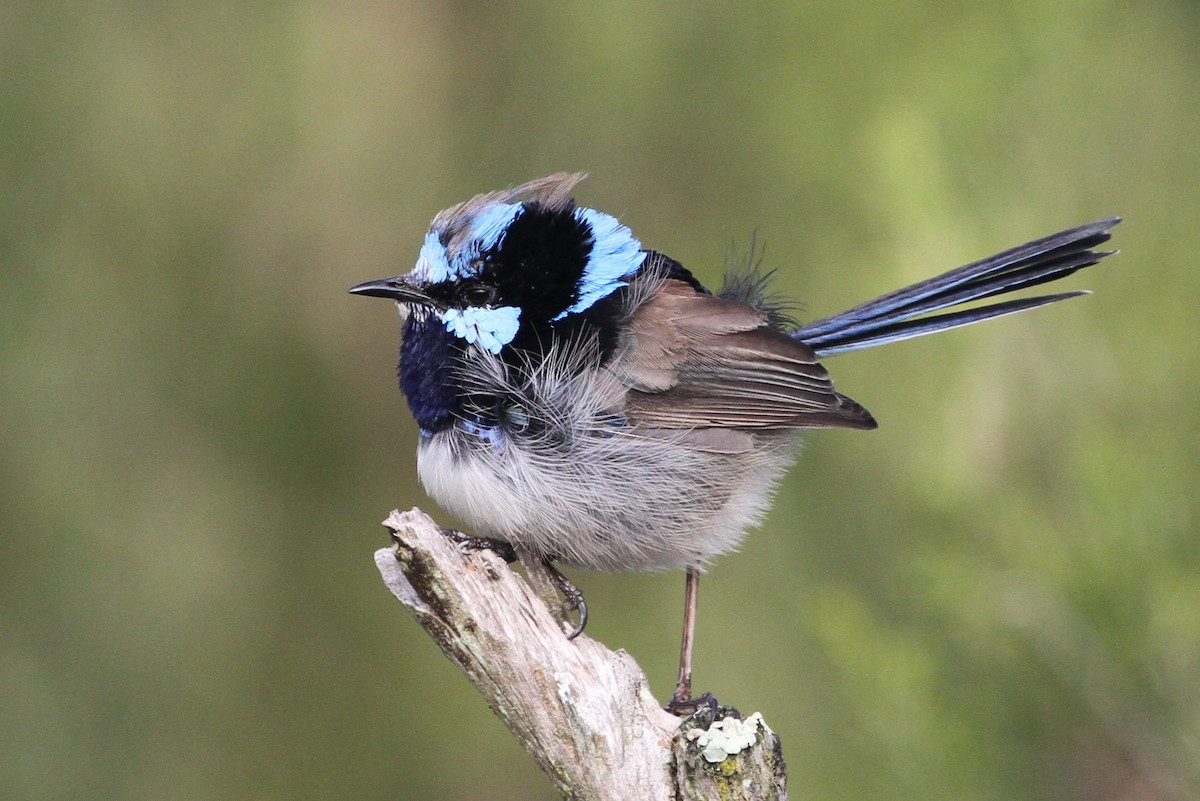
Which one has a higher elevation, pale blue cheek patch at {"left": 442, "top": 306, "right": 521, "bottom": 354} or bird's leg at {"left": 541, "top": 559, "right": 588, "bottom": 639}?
pale blue cheek patch at {"left": 442, "top": 306, "right": 521, "bottom": 354}

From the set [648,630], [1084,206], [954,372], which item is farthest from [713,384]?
[648,630]

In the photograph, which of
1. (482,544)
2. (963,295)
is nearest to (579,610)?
(482,544)

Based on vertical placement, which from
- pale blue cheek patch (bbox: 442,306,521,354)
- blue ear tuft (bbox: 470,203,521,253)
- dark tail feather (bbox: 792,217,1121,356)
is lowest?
pale blue cheek patch (bbox: 442,306,521,354)

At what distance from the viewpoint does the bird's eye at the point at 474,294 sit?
334cm

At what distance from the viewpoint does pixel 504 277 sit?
3338 mm

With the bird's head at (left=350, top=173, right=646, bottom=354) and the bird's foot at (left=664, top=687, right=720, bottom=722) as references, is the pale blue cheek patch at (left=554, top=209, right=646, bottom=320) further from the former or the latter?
the bird's foot at (left=664, top=687, right=720, bottom=722)

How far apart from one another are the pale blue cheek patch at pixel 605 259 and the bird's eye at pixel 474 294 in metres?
0.19

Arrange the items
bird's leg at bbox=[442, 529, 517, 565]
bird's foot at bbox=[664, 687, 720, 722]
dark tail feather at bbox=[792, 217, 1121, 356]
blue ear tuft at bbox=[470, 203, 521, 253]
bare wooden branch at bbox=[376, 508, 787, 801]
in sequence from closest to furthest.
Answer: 1. bare wooden branch at bbox=[376, 508, 787, 801]
2. bird's foot at bbox=[664, 687, 720, 722]
3. bird's leg at bbox=[442, 529, 517, 565]
4. dark tail feather at bbox=[792, 217, 1121, 356]
5. blue ear tuft at bbox=[470, 203, 521, 253]

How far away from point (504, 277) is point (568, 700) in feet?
3.93

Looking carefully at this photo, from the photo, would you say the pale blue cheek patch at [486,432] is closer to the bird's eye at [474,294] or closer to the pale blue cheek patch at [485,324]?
the pale blue cheek patch at [485,324]

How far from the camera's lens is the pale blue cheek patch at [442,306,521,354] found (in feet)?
10.8

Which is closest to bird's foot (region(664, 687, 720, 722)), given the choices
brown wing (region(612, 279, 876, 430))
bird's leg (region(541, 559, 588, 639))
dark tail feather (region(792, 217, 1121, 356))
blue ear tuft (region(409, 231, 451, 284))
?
bird's leg (region(541, 559, 588, 639))

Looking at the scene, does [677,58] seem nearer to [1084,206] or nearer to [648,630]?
[1084,206]

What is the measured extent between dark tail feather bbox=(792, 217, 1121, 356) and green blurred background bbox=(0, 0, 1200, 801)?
19 centimetres
